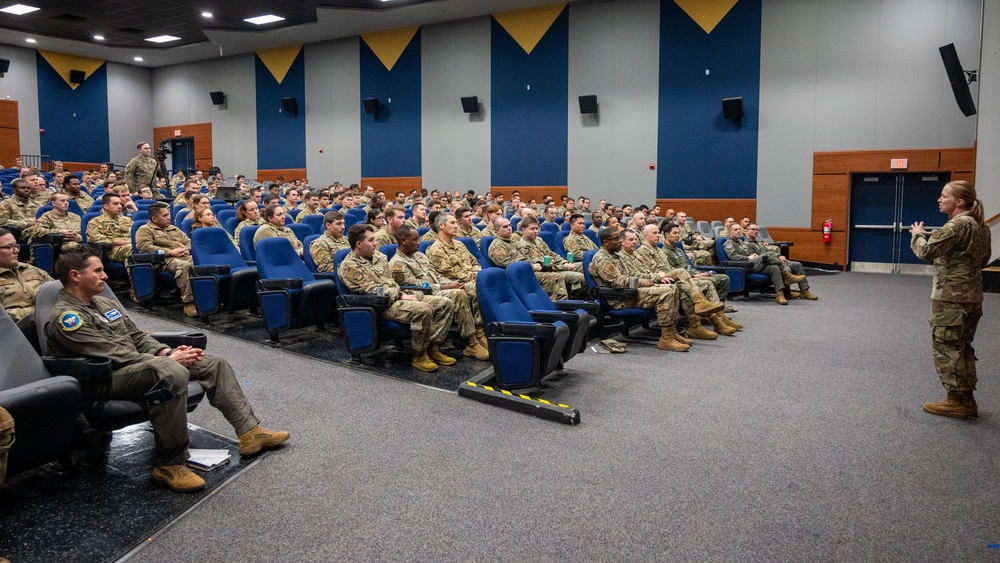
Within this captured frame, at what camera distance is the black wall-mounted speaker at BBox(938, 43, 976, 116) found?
8195 millimetres

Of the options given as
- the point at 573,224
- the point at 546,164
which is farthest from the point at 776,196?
the point at 573,224

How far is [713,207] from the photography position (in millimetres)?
11773

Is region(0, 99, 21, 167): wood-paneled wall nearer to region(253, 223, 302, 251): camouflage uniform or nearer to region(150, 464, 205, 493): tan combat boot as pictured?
region(253, 223, 302, 251): camouflage uniform

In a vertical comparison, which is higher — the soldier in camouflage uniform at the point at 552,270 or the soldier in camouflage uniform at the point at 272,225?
the soldier in camouflage uniform at the point at 272,225

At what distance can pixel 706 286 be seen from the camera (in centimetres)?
580

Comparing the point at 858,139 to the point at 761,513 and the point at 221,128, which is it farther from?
the point at 221,128

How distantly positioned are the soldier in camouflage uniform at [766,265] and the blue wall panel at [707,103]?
164 inches

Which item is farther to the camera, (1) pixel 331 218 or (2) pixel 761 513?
(1) pixel 331 218

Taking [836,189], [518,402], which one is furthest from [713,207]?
[518,402]

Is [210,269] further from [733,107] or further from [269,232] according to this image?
[733,107]

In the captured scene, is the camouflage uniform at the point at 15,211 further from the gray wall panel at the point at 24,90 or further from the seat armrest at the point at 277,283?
the gray wall panel at the point at 24,90

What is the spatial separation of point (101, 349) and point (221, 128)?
1680 cm

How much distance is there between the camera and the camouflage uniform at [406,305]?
426 cm

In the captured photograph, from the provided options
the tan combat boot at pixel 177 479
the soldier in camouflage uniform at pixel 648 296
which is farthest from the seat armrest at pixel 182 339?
the soldier in camouflage uniform at pixel 648 296
